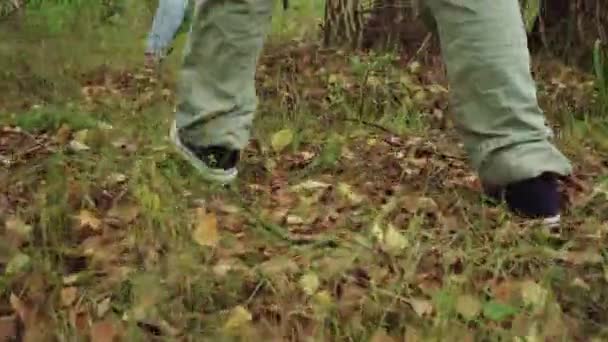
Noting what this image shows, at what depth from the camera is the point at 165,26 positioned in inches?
167

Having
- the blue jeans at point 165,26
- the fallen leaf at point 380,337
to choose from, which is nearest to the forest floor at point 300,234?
the fallen leaf at point 380,337

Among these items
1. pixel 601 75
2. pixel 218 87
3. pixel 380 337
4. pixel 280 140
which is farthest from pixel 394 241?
pixel 601 75

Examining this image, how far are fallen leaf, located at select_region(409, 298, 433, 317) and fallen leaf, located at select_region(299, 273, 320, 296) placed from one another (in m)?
0.14

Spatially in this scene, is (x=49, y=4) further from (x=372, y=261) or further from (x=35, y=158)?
(x=372, y=261)

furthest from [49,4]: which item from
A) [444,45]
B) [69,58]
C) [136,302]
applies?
→ [136,302]

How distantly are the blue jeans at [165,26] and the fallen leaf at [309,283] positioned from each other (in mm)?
2500

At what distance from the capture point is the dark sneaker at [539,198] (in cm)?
179

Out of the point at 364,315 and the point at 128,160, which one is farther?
the point at 128,160

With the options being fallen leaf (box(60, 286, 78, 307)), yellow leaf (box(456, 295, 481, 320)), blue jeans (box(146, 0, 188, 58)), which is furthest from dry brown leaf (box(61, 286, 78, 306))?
blue jeans (box(146, 0, 188, 58))

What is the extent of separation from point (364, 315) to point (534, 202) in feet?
1.63

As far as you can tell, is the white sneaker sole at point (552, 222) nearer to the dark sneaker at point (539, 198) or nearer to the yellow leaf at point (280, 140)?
the dark sneaker at point (539, 198)

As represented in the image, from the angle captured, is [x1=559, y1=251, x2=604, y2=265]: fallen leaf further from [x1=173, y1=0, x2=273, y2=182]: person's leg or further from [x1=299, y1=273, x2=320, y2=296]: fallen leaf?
[x1=173, y1=0, x2=273, y2=182]: person's leg

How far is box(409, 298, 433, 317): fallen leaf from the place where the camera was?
142 cm

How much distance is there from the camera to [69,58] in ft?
12.2
